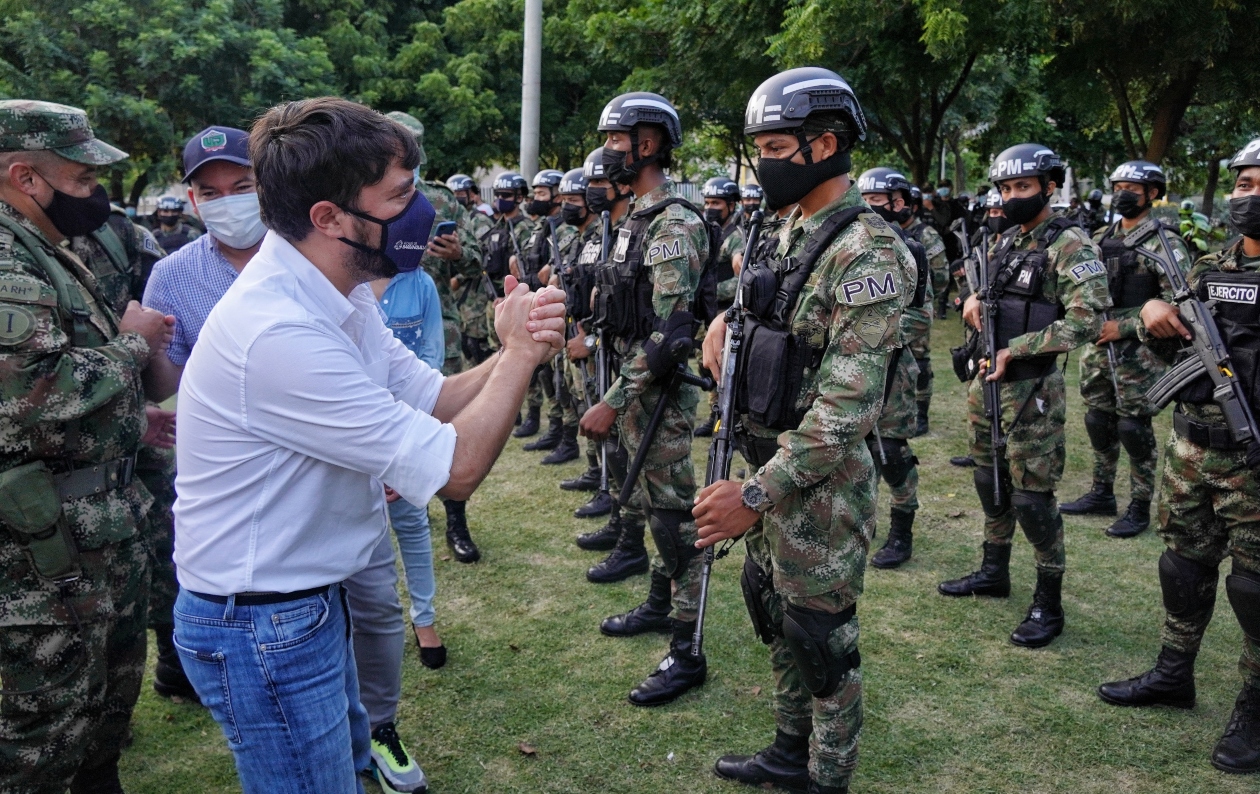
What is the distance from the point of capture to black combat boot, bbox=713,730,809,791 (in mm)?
3506

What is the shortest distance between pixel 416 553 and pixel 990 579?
10.6 feet

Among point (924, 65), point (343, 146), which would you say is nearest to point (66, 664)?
point (343, 146)

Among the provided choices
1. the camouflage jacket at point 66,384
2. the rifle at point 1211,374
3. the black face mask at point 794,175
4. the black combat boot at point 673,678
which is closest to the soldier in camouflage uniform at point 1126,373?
the rifle at point 1211,374

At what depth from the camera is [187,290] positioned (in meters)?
3.60

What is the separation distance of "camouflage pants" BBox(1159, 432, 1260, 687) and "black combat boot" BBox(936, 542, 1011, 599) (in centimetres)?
115

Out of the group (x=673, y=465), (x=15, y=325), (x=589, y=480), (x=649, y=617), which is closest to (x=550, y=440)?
(x=589, y=480)

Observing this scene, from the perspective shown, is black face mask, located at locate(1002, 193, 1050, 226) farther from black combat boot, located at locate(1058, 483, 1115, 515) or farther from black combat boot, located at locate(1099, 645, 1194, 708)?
black combat boot, located at locate(1058, 483, 1115, 515)

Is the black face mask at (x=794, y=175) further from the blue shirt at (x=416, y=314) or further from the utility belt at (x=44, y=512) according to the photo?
the utility belt at (x=44, y=512)

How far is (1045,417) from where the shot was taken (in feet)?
15.7

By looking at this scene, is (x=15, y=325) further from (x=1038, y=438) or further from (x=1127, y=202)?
(x=1127, y=202)

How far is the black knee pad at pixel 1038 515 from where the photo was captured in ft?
15.5

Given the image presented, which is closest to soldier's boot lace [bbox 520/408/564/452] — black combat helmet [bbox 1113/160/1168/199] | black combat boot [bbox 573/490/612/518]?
black combat boot [bbox 573/490/612/518]

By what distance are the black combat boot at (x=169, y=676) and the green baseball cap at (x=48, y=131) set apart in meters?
2.25

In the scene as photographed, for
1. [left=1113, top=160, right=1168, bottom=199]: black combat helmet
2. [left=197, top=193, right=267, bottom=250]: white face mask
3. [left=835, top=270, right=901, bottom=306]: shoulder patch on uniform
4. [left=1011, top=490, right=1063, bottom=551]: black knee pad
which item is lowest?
[left=1011, top=490, right=1063, bottom=551]: black knee pad
